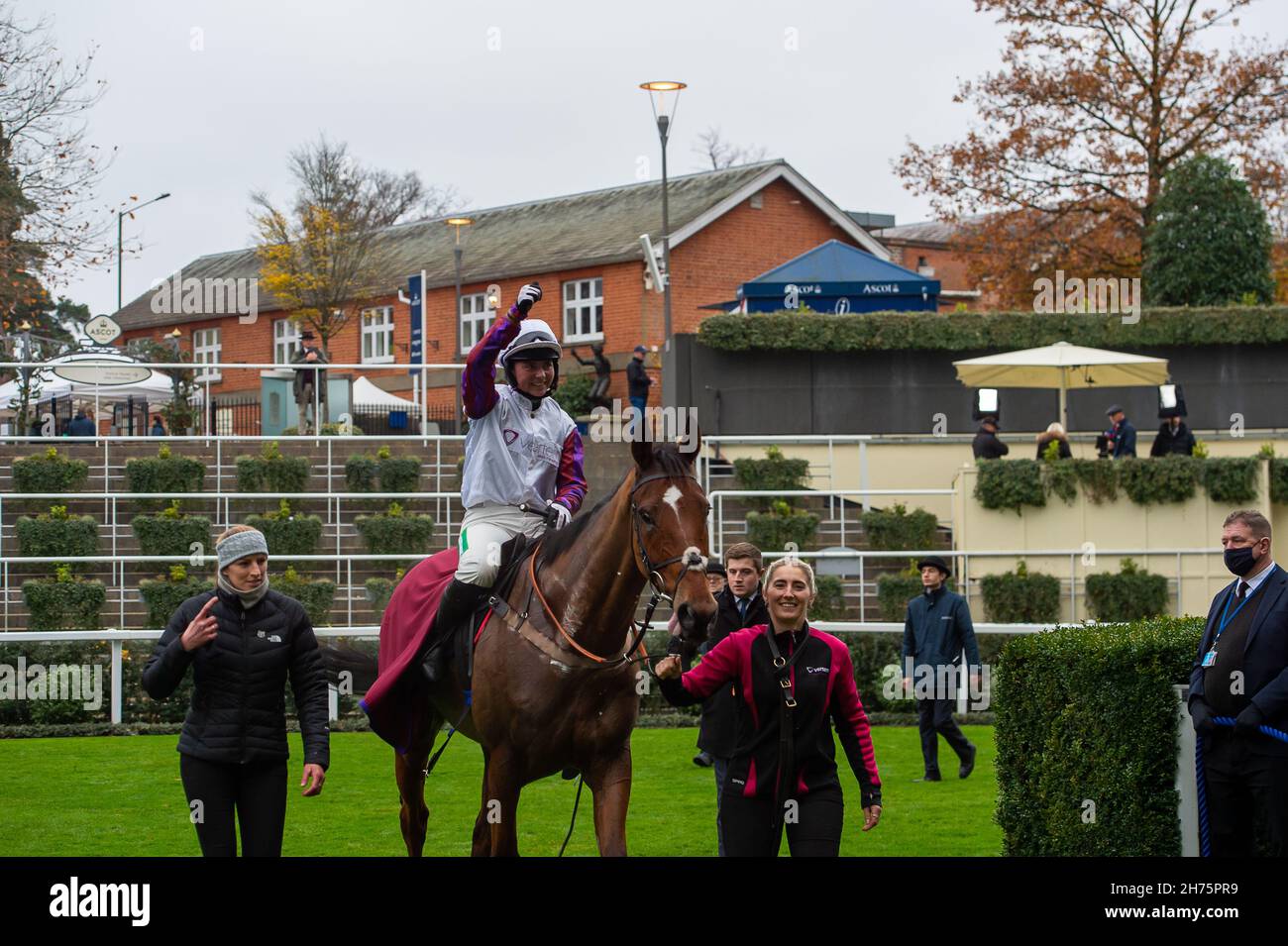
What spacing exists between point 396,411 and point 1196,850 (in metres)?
19.2

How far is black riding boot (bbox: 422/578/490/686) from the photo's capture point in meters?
7.41

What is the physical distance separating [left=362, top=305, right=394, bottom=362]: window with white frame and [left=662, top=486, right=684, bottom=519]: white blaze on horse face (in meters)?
35.6

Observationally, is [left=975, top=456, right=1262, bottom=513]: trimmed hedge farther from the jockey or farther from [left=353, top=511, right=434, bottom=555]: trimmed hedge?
the jockey

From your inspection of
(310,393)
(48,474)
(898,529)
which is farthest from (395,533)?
(898,529)

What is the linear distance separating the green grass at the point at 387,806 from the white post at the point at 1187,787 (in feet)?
6.69

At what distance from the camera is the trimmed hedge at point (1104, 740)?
7527mm

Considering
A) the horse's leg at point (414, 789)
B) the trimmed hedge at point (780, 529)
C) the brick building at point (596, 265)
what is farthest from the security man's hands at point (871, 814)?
the brick building at point (596, 265)

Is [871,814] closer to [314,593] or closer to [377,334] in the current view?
[314,593]

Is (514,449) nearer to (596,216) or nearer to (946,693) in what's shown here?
(946,693)

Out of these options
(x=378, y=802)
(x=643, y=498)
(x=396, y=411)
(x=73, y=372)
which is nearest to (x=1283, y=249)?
(x=396, y=411)

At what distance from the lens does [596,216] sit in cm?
4138
